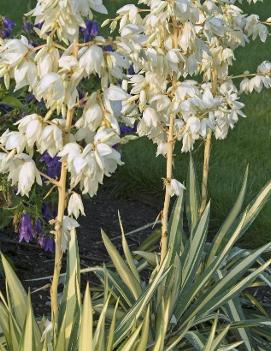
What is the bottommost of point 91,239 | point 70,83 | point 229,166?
point 229,166

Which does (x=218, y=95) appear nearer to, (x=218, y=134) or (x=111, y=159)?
(x=218, y=134)

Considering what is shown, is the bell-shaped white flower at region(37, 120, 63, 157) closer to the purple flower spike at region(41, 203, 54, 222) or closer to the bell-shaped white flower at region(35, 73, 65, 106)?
the bell-shaped white flower at region(35, 73, 65, 106)

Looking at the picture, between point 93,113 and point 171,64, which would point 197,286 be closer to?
point 171,64

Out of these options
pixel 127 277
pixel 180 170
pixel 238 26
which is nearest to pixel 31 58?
pixel 127 277

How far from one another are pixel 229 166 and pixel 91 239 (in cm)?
146

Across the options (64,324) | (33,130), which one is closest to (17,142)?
(33,130)

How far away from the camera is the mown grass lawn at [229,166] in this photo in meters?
5.28

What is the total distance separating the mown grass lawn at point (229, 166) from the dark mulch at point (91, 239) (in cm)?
19

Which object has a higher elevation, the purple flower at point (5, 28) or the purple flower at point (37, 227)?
the purple flower at point (5, 28)

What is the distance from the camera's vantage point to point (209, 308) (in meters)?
3.34

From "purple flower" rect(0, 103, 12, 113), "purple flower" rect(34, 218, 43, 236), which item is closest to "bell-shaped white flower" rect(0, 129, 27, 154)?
"purple flower" rect(34, 218, 43, 236)

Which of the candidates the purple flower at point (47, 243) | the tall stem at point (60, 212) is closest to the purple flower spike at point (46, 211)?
the purple flower at point (47, 243)

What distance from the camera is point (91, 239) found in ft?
16.3

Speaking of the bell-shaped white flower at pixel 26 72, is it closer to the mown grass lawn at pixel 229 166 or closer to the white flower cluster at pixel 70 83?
the white flower cluster at pixel 70 83
